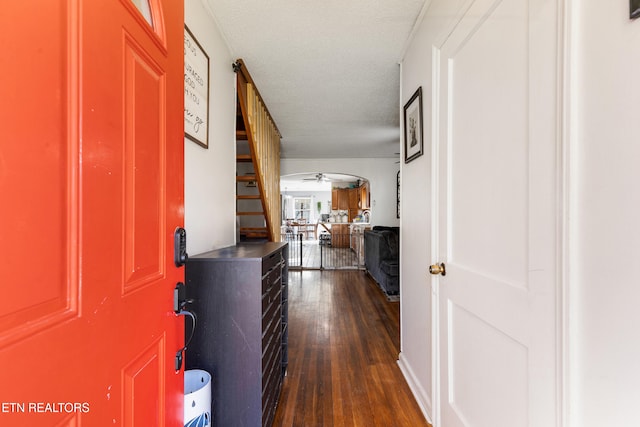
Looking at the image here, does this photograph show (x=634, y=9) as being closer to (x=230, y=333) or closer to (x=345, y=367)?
(x=230, y=333)

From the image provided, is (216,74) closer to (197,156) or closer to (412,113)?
(197,156)

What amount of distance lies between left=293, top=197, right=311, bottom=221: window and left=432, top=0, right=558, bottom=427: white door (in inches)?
555

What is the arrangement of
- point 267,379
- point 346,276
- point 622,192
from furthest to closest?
point 346,276 < point 267,379 < point 622,192

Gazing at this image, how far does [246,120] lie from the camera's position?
244cm

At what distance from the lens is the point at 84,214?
0.51m

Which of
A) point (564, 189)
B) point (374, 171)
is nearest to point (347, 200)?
point (374, 171)

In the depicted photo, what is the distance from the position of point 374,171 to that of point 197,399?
19.1 ft

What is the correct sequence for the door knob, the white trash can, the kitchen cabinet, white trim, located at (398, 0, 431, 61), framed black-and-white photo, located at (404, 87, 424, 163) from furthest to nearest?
the kitchen cabinet → framed black-and-white photo, located at (404, 87, 424, 163) → white trim, located at (398, 0, 431, 61) → the door knob → the white trash can

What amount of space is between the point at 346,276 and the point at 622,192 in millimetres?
5213

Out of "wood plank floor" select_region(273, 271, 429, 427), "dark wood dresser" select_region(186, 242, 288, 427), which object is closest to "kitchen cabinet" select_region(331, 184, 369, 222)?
"wood plank floor" select_region(273, 271, 429, 427)

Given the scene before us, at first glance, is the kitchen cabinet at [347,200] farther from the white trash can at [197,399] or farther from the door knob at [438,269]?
the white trash can at [197,399]

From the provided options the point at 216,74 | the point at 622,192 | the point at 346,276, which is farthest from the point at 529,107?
the point at 346,276

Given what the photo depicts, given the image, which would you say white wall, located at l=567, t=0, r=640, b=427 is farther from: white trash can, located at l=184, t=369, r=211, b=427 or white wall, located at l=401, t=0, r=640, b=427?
white trash can, located at l=184, t=369, r=211, b=427

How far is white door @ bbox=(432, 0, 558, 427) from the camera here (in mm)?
824
